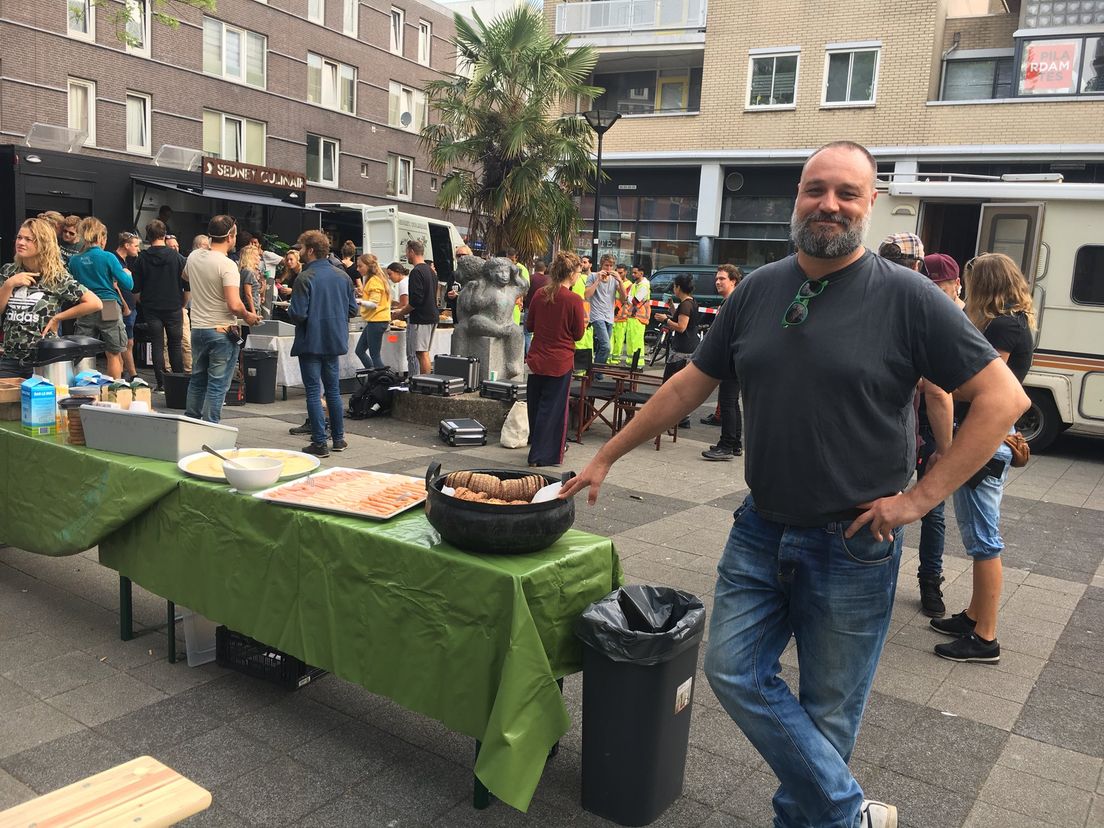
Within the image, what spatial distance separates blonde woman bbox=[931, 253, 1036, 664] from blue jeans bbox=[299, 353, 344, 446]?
5.71 meters

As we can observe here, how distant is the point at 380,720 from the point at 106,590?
228 cm

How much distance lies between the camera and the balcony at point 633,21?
27031 mm

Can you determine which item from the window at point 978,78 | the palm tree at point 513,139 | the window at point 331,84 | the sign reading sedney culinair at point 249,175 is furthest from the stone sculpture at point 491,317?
the window at point 331,84

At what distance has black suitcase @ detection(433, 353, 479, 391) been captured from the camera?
10992 mm

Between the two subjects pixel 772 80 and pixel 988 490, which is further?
pixel 772 80

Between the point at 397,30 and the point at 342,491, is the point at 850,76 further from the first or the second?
→ the point at 342,491

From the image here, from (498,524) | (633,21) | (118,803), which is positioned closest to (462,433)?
(498,524)

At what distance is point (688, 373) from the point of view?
290 cm

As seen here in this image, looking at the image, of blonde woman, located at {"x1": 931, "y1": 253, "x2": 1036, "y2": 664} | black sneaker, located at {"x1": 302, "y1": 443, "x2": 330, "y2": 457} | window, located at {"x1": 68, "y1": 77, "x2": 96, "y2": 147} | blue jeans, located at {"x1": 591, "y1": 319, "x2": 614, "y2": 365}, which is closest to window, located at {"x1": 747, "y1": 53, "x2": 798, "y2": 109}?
blue jeans, located at {"x1": 591, "y1": 319, "x2": 614, "y2": 365}

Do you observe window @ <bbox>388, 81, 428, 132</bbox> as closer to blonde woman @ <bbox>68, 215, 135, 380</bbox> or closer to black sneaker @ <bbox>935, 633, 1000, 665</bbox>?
blonde woman @ <bbox>68, 215, 135, 380</bbox>

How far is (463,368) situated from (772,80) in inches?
723

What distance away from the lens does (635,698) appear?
113 inches

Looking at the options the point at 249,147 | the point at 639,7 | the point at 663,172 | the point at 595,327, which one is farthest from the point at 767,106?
the point at 249,147

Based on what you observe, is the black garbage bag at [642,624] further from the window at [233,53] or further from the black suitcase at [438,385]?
the window at [233,53]
